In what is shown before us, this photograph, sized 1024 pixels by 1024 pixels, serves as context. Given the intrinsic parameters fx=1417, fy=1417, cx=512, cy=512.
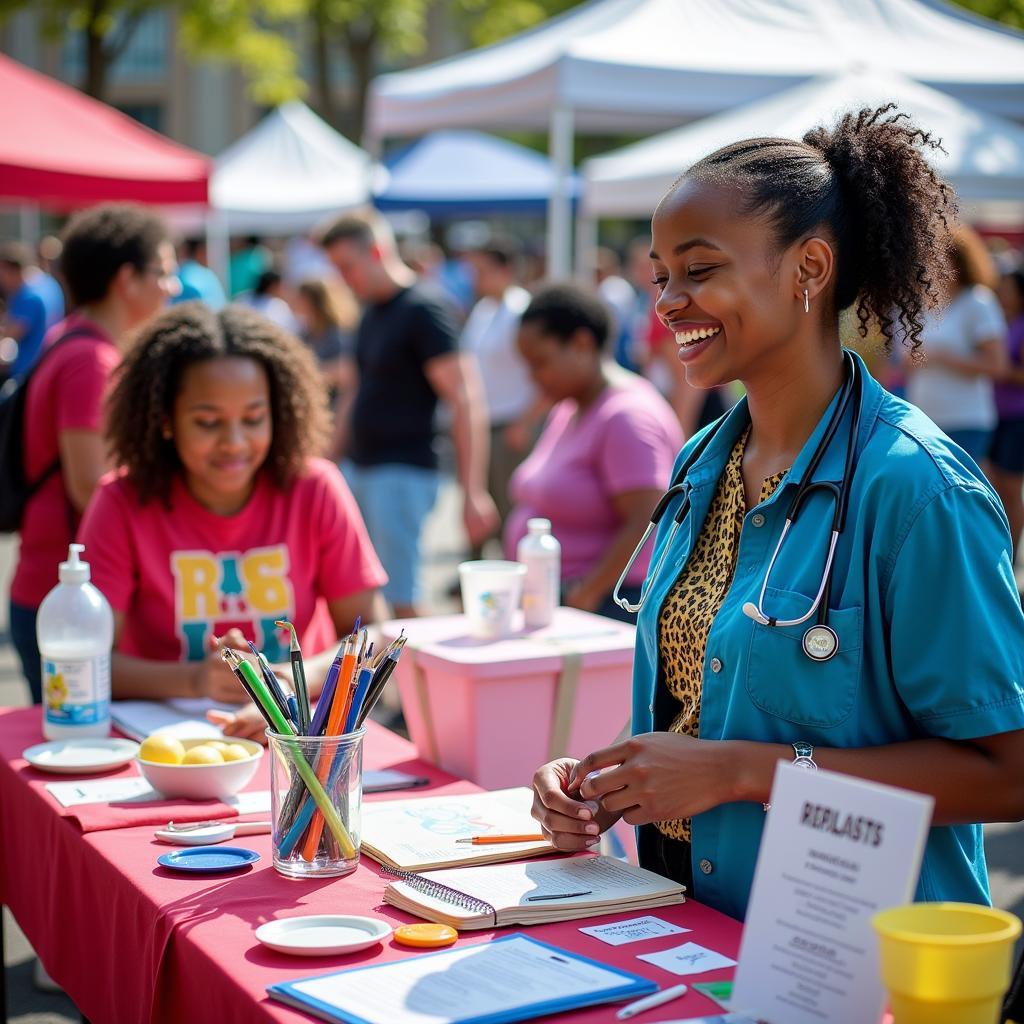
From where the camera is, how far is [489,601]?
292 cm

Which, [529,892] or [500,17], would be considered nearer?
[529,892]

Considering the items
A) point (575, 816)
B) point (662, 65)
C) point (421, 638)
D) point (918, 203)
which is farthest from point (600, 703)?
point (662, 65)

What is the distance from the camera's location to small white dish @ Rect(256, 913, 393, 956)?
1661 millimetres

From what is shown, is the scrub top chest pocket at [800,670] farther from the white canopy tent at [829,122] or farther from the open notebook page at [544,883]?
the white canopy tent at [829,122]

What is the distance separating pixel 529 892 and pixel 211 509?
1556 millimetres

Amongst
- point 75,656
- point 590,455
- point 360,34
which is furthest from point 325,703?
point 360,34

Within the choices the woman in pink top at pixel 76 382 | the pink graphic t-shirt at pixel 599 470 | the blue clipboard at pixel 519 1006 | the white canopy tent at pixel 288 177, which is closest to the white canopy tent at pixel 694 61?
the pink graphic t-shirt at pixel 599 470

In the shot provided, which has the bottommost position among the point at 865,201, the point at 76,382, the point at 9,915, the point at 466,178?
the point at 9,915

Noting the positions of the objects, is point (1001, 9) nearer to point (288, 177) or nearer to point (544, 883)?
point (544, 883)

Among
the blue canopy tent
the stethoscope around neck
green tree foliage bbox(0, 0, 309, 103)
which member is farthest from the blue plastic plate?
green tree foliage bbox(0, 0, 309, 103)

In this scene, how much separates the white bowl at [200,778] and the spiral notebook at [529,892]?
1.60ft

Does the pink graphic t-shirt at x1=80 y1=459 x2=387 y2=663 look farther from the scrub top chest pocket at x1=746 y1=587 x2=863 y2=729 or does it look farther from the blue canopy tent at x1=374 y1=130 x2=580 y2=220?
the blue canopy tent at x1=374 y1=130 x2=580 y2=220

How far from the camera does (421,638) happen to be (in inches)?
112

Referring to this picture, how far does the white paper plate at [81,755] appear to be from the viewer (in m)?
2.51
